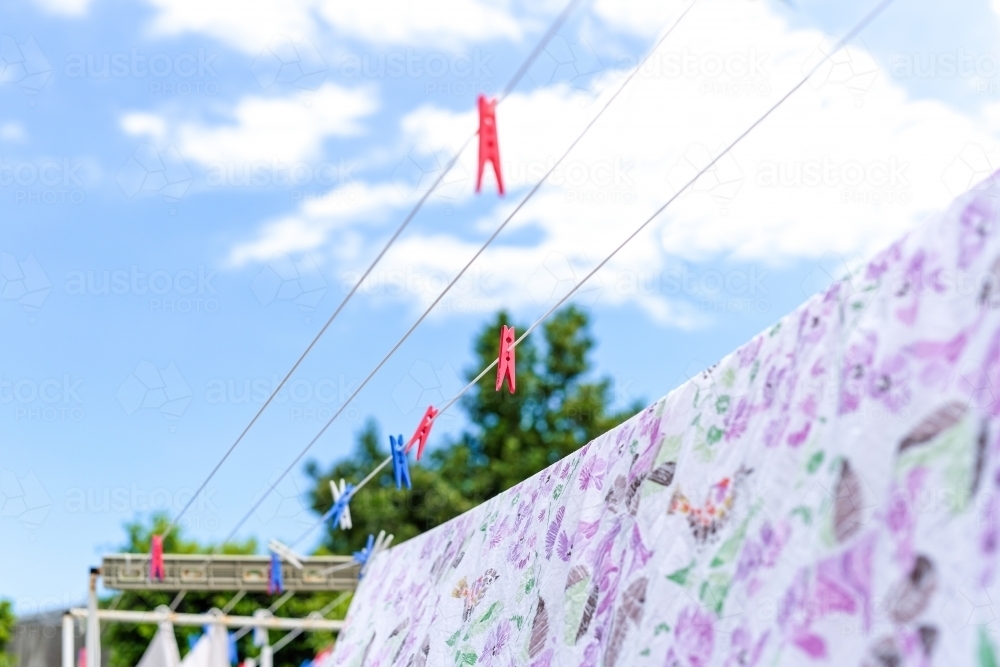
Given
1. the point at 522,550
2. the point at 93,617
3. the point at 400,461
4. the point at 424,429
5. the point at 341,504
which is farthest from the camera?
the point at 93,617

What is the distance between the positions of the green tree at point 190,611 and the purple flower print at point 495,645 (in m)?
11.5

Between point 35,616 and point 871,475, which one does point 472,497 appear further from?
point 871,475

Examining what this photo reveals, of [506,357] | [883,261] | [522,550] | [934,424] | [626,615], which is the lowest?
[626,615]

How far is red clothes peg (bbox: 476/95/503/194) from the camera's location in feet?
7.29

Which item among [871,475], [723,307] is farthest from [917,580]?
[723,307]

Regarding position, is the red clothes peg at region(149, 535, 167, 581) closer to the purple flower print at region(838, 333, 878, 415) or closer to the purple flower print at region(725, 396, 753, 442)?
the purple flower print at region(725, 396, 753, 442)

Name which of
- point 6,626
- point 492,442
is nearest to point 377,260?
point 6,626

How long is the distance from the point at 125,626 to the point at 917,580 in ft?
46.8

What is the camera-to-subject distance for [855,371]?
72.6 inches

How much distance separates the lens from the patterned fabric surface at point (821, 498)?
155 cm

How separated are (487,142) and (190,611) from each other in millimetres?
13139

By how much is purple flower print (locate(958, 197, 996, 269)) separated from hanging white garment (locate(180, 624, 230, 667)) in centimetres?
635

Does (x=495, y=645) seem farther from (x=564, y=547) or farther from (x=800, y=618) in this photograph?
(x=800, y=618)

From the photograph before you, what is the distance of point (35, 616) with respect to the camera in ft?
44.0
